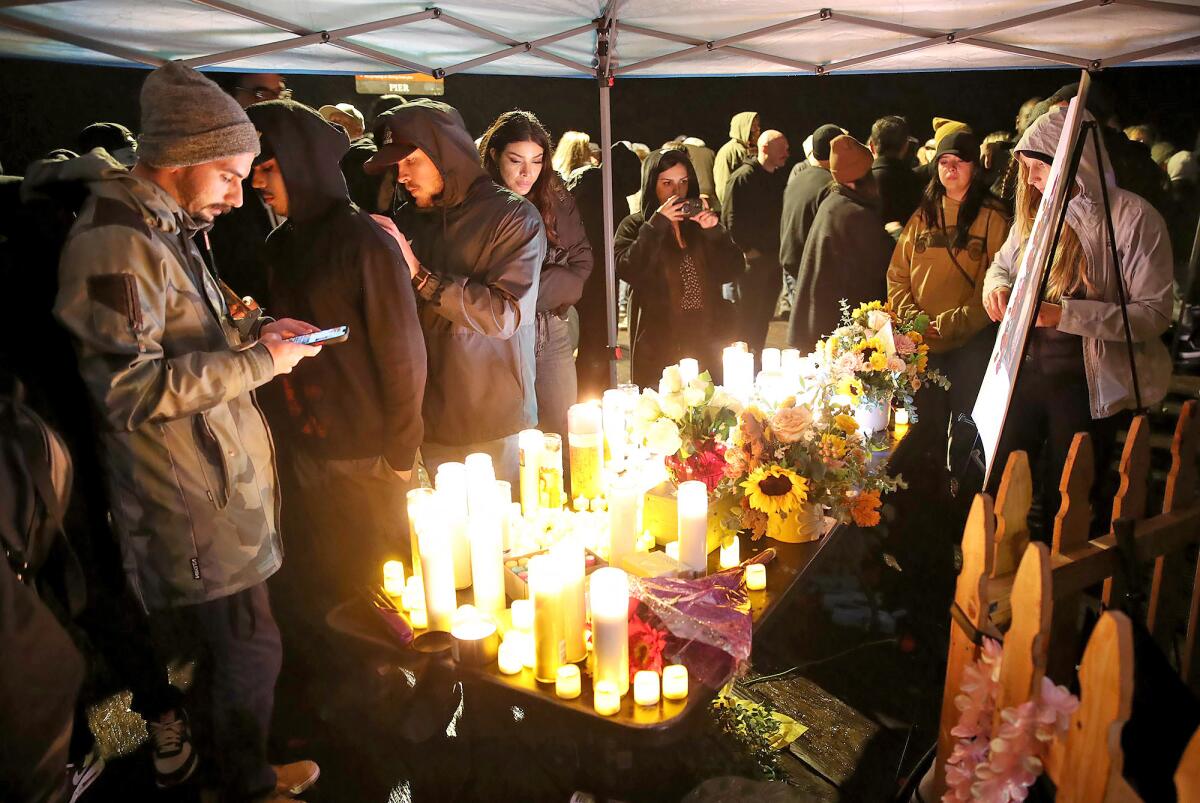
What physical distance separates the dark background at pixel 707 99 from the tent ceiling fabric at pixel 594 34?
0.36 ft

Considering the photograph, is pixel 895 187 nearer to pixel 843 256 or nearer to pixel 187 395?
pixel 843 256

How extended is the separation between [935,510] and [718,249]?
6.11 ft

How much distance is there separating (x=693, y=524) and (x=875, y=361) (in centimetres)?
134

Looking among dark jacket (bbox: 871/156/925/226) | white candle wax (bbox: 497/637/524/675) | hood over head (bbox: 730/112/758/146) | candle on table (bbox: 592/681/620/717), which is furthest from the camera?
hood over head (bbox: 730/112/758/146)

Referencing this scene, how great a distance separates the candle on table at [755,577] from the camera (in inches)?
81.2

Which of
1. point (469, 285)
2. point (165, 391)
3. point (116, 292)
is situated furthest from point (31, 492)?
point (469, 285)

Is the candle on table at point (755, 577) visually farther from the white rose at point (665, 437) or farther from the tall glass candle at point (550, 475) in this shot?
the tall glass candle at point (550, 475)

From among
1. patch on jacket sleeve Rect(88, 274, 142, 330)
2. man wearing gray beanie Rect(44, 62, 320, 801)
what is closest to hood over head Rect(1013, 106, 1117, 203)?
man wearing gray beanie Rect(44, 62, 320, 801)

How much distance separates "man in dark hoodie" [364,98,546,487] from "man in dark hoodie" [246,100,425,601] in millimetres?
275

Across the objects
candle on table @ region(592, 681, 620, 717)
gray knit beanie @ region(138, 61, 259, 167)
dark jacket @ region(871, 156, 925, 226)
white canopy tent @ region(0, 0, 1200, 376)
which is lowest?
candle on table @ region(592, 681, 620, 717)

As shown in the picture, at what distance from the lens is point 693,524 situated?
6.70ft

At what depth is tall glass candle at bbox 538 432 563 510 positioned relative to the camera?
236cm

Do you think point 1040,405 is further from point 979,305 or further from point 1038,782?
point 1038,782

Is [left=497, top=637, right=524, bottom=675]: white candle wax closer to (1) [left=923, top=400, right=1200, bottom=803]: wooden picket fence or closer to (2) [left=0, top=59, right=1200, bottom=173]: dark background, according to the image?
(1) [left=923, top=400, right=1200, bottom=803]: wooden picket fence
